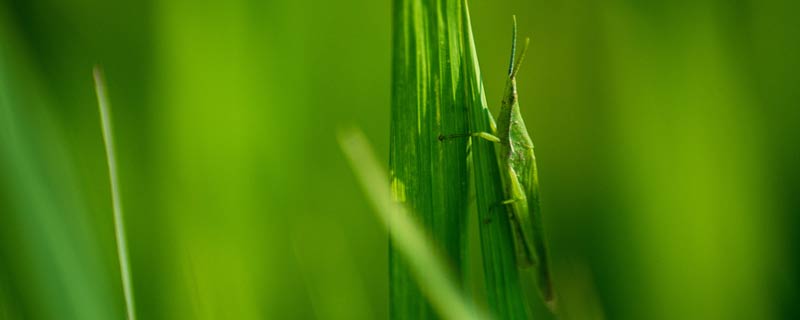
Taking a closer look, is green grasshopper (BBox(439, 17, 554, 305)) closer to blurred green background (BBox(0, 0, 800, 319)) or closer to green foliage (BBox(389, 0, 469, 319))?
blurred green background (BBox(0, 0, 800, 319))

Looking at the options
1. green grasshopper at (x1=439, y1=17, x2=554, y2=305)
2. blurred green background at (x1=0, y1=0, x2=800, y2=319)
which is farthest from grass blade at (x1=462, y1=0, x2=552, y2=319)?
blurred green background at (x1=0, y1=0, x2=800, y2=319)

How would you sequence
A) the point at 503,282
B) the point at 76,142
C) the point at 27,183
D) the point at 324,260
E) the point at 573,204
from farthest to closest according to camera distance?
the point at 573,204 → the point at 76,142 → the point at 324,260 → the point at 503,282 → the point at 27,183

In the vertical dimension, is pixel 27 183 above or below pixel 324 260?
above

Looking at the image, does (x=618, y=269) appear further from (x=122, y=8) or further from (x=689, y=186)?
(x=122, y=8)

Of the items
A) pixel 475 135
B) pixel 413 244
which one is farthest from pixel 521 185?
pixel 413 244

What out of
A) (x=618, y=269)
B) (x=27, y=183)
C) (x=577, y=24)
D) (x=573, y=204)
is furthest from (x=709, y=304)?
(x=27, y=183)

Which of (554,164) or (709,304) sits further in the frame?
(554,164)
